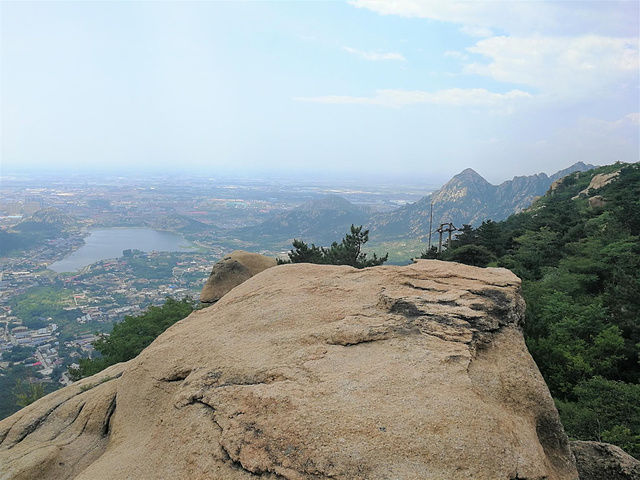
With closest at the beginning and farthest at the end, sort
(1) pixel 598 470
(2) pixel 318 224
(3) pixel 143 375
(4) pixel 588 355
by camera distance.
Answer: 1. (1) pixel 598 470
2. (3) pixel 143 375
3. (4) pixel 588 355
4. (2) pixel 318 224

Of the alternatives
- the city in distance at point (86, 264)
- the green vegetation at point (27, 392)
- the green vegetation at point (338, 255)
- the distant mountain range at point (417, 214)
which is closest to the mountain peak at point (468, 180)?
the distant mountain range at point (417, 214)

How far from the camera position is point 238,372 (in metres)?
4.55

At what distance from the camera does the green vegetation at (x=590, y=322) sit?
8.39m

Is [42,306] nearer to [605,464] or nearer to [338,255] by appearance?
[338,255]

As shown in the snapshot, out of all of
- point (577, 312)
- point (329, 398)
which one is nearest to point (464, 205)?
point (577, 312)

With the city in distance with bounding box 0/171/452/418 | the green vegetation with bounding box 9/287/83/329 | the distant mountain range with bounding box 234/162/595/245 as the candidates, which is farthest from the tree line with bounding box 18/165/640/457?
the distant mountain range with bounding box 234/162/595/245

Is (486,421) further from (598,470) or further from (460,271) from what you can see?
Answer: (460,271)

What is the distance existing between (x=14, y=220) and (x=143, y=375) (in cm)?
8573

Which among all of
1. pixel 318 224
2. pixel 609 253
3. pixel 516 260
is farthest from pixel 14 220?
pixel 609 253

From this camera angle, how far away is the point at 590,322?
41.1 ft

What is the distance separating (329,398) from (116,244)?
76452mm

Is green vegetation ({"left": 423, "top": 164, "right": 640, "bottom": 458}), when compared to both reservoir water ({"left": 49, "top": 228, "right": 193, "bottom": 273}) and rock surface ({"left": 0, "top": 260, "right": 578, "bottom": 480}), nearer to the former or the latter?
rock surface ({"left": 0, "top": 260, "right": 578, "bottom": 480})

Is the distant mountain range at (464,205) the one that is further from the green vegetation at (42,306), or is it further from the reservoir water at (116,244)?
the green vegetation at (42,306)

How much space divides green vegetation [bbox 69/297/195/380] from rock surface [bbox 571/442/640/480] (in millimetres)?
15344
